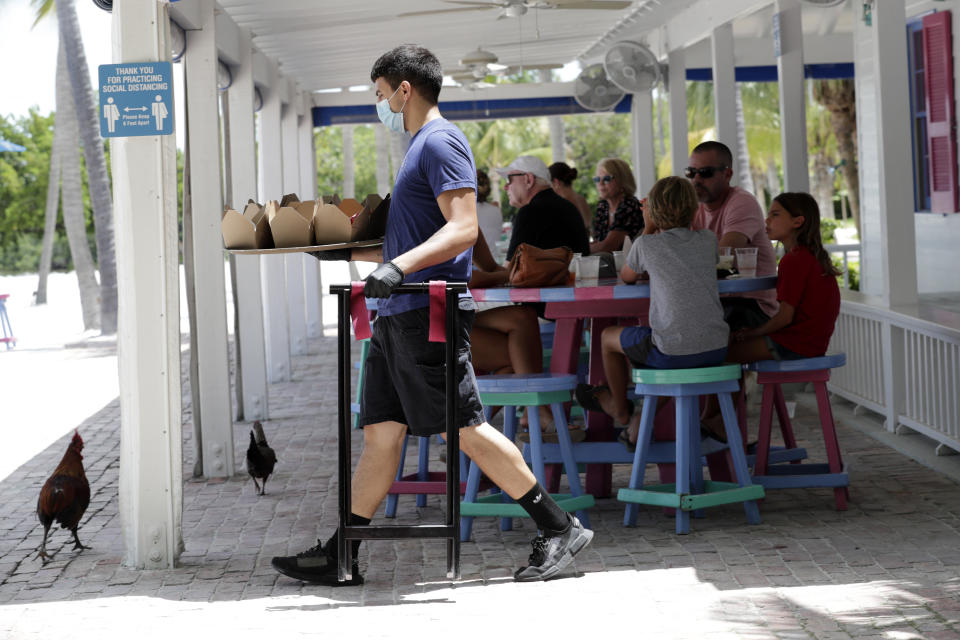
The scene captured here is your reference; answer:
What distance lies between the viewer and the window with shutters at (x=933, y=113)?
10.8 meters

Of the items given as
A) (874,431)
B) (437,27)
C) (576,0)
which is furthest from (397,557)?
(437,27)

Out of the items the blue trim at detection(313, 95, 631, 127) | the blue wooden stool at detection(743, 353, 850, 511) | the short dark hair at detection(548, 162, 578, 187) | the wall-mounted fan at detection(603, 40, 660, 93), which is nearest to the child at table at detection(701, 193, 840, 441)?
the blue wooden stool at detection(743, 353, 850, 511)

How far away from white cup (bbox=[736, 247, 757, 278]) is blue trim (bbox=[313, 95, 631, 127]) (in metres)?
10.6

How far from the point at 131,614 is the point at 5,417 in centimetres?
684

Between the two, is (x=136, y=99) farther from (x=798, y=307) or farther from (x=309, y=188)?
(x=309, y=188)

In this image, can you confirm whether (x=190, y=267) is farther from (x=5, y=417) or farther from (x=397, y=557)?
(x=5, y=417)

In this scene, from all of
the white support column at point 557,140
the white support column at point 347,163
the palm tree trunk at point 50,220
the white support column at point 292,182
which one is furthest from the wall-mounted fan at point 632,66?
the white support column at point 347,163

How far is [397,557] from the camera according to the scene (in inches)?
204

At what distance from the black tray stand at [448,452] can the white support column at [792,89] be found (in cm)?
562

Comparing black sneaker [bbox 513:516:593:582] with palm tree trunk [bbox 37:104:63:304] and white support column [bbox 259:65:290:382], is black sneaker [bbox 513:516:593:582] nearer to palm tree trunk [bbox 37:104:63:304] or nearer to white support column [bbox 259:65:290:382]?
white support column [bbox 259:65:290:382]

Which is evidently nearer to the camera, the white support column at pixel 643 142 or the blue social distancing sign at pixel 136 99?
the blue social distancing sign at pixel 136 99

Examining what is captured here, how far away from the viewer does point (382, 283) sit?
410 cm

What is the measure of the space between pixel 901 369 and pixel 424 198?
165 inches

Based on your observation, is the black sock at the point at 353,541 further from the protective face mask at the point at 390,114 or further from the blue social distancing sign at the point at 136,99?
the blue social distancing sign at the point at 136,99
